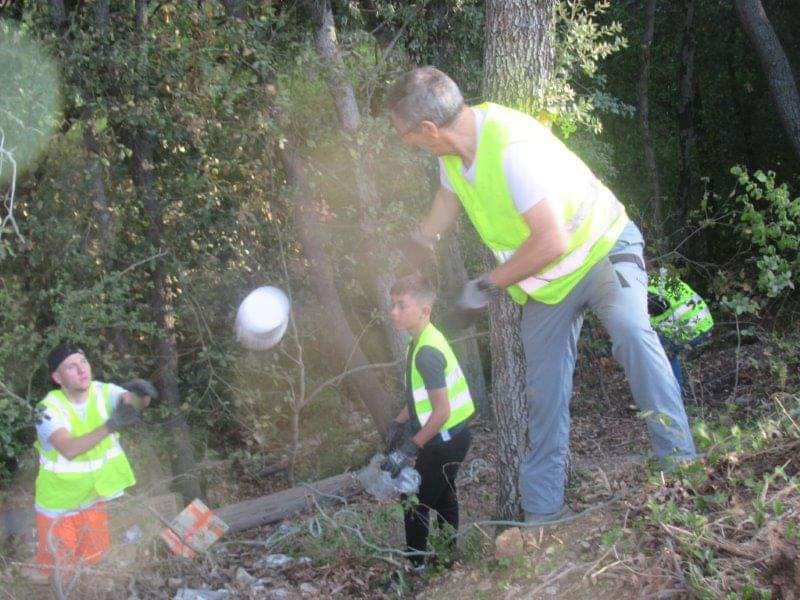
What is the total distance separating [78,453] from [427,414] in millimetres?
2237

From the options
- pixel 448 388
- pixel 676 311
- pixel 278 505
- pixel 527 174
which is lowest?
pixel 278 505

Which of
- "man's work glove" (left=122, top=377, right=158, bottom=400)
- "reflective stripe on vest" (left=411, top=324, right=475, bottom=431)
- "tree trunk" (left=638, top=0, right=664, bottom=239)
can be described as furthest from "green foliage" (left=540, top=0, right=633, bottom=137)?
"tree trunk" (left=638, top=0, right=664, bottom=239)

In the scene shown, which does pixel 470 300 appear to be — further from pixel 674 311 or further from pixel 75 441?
pixel 674 311

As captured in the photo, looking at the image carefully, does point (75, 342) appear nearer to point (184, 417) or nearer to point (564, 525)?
point (184, 417)

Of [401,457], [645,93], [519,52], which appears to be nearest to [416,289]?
[401,457]

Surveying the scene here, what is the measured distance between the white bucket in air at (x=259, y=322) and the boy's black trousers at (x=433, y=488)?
56.5 inches

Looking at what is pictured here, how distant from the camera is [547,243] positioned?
11.6 ft

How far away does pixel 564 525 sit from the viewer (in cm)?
389

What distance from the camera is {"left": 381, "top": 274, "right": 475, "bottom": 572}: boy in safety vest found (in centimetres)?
463

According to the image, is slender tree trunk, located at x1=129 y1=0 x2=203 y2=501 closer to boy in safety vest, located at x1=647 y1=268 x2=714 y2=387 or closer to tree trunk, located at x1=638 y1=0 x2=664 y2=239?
boy in safety vest, located at x1=647 y1=268 x2=714 y2=387

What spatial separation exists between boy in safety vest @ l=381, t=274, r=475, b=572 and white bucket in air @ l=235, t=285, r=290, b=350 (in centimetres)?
125

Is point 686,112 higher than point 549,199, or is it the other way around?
point 549,199

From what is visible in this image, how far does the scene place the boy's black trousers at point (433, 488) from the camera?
4746mm

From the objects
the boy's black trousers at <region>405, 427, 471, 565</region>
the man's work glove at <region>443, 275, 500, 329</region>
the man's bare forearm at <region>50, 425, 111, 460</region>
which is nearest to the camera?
the man's work glove at <region>443, 275, 500, 329</region>
